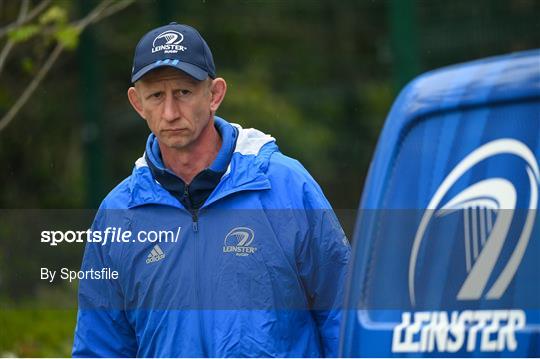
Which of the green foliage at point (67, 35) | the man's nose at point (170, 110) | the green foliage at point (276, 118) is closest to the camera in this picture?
the man's nose at point (170, 110)

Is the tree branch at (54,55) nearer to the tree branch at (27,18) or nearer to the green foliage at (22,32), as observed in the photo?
the tree branch at (27,18)

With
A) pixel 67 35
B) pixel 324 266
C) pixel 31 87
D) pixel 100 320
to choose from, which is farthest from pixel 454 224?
pixel 31 87

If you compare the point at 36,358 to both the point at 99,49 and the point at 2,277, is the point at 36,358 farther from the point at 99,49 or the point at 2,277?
the point at 99,49

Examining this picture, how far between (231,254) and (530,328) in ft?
4.52

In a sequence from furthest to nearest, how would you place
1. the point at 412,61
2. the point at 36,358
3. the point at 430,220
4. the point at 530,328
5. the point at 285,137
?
the point at 285,137 < the point at 412,61 < the point at 36,358 < the point at 430,220 < the point at 530,328

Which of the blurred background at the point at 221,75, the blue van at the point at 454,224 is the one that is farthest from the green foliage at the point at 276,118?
the blue van at the point at 454,224

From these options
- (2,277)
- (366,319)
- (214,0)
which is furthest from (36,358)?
(366,319)

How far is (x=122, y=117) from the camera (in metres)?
8.50

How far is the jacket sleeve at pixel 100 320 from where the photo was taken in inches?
159

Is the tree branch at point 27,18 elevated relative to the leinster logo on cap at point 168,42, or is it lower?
elevated

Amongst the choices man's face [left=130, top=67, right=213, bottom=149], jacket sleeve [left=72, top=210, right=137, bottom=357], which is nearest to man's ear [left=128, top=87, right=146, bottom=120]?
man's face [left=130, top=67, right=213, bottom=149]

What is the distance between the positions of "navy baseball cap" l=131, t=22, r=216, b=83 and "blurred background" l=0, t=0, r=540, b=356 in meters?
2.86

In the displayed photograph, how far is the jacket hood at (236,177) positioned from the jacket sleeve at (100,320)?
183 mm

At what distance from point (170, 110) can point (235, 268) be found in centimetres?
55
